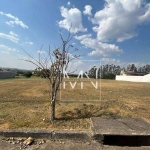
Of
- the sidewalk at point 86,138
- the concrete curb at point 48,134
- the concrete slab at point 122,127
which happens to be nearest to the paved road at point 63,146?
the sidewalk at point 86,138

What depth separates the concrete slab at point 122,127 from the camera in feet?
9.88

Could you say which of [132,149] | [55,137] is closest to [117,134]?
[132,149]

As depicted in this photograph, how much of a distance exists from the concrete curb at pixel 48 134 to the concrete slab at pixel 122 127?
0.31 meters

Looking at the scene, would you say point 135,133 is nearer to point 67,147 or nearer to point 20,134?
point 67,147

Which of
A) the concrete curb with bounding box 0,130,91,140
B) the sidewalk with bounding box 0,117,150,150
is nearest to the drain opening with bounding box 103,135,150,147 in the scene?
the sidewalk with bounding box 0,117,150,150

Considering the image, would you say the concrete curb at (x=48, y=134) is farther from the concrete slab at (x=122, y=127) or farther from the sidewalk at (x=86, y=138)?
the concrete slab at (x=122, y=127)

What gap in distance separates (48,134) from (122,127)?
173cm

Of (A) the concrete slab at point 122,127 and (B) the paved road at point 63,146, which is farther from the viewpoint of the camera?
(A) the concrete slab at point 122,127

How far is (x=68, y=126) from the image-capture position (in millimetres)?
3607

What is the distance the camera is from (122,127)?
130 inches

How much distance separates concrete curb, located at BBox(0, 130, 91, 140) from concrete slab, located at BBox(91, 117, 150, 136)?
0.31 m

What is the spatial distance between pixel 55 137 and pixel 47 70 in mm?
2021

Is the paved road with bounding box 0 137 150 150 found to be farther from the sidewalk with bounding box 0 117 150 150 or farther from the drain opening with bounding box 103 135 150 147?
the drain opening with bounding box 103 135 150 147

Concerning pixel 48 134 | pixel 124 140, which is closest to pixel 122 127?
pixel 124 140
